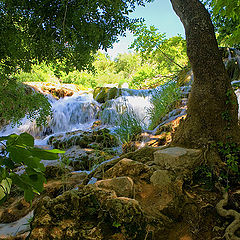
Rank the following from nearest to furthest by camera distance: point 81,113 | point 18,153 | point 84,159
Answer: point 18,153 < point 84,159 < point 81,113

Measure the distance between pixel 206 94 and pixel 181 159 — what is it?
939 mm

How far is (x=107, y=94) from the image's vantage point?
38.4ft

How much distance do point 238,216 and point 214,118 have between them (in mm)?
1152

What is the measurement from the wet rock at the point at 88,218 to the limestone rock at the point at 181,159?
33.8 inches

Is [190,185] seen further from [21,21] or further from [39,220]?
[21,21]

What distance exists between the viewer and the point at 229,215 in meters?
1.44

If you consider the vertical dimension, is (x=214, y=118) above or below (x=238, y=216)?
above

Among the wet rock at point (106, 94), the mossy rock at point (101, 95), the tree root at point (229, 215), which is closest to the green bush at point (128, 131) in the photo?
the tree root at point (229, 215)

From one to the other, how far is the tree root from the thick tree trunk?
74 cm

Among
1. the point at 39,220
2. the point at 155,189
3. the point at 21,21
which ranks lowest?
the point at 155,189

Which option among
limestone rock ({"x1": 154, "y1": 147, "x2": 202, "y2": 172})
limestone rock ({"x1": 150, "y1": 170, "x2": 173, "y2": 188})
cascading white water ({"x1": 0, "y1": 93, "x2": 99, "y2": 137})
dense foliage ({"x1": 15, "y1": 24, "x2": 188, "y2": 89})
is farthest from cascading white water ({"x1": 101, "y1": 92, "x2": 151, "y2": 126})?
limestone rock ({"x1": 150, "y1": 170, "x2": 173, "y2": 188})

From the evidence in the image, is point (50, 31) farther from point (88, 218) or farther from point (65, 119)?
point (65, 119)

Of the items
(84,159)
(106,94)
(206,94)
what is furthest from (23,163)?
(106,94)

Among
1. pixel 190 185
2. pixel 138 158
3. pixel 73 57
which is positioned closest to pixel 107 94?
pixel 73 57
